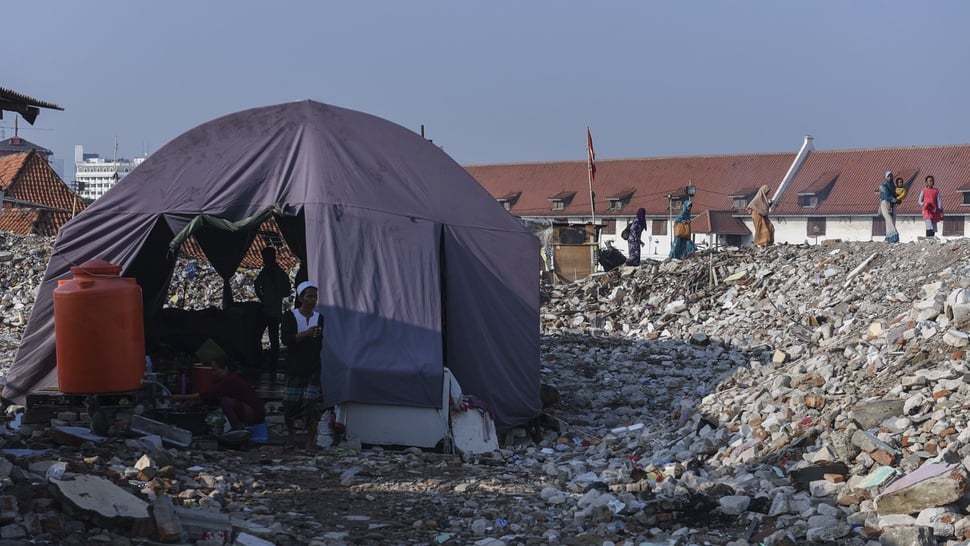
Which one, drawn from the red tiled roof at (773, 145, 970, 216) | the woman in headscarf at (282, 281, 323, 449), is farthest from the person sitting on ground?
the red tiled roof at (773, 145, 970, 216)

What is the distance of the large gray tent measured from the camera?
9.64 metres

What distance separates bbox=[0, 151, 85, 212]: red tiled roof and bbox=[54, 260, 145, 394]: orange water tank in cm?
2698

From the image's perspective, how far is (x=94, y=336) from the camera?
8086 mm

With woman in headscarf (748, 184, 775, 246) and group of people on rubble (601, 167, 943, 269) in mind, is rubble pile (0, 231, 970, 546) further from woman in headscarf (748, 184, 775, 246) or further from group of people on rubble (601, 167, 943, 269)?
woman in headscarf (748, 184, 775, 246)

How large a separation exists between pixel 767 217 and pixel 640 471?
13451 mm

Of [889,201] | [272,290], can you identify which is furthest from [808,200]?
[272,290]

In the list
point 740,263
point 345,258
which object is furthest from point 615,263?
point 345,258

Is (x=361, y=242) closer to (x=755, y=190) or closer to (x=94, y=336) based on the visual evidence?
(x=94, y=336)

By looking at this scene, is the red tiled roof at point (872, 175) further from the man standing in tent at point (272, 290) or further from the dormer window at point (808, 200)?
the man standing in tent at point (272, 290)

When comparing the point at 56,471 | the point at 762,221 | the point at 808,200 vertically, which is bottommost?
the point at 56,471

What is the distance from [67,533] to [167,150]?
18.9ft

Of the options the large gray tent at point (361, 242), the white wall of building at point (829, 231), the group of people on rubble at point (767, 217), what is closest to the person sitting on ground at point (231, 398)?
the large gray tent at point (361, 242)

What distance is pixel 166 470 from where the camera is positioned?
6961 mm

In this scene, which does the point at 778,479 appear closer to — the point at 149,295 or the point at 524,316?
the point at 524,316
